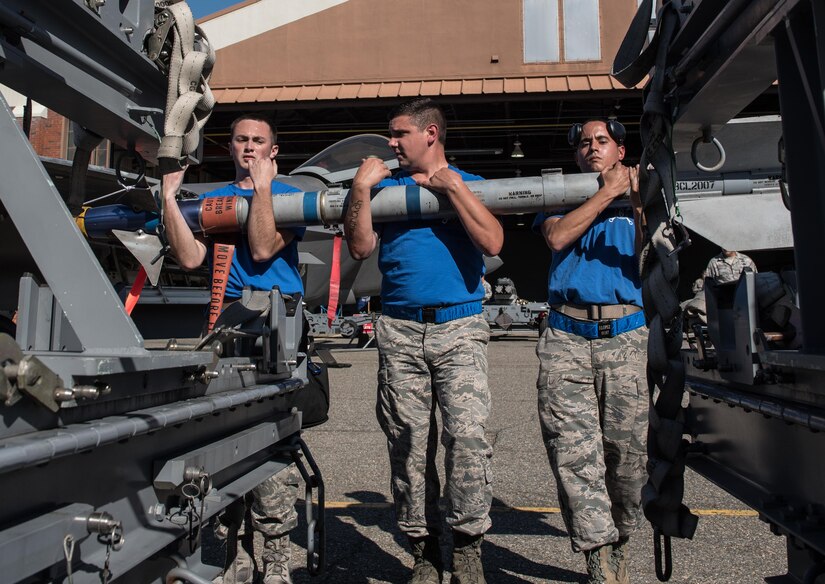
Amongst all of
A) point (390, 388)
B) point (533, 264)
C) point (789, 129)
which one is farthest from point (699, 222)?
point (533, 264)

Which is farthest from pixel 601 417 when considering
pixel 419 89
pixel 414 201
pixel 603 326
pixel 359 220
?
pixel 419 89

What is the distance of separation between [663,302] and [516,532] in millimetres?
2375

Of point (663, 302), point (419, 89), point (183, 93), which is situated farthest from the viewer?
point (419, 89)

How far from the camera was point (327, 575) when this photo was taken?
3209 millimetres

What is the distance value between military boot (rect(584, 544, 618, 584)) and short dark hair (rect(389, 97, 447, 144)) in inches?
73.8

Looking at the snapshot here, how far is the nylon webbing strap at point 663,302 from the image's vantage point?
5.74 ft

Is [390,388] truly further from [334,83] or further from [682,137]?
[334,83]

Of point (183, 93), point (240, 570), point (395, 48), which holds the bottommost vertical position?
point (240, 570)

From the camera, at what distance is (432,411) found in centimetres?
317

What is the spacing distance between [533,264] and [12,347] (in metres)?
29.9

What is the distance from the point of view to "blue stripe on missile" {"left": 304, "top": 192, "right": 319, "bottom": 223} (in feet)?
10.0

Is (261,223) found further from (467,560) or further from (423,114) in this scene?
(467,560)

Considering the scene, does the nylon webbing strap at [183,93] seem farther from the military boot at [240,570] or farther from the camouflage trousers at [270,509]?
the military boot at [240,570]

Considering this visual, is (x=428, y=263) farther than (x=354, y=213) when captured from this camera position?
Yes
